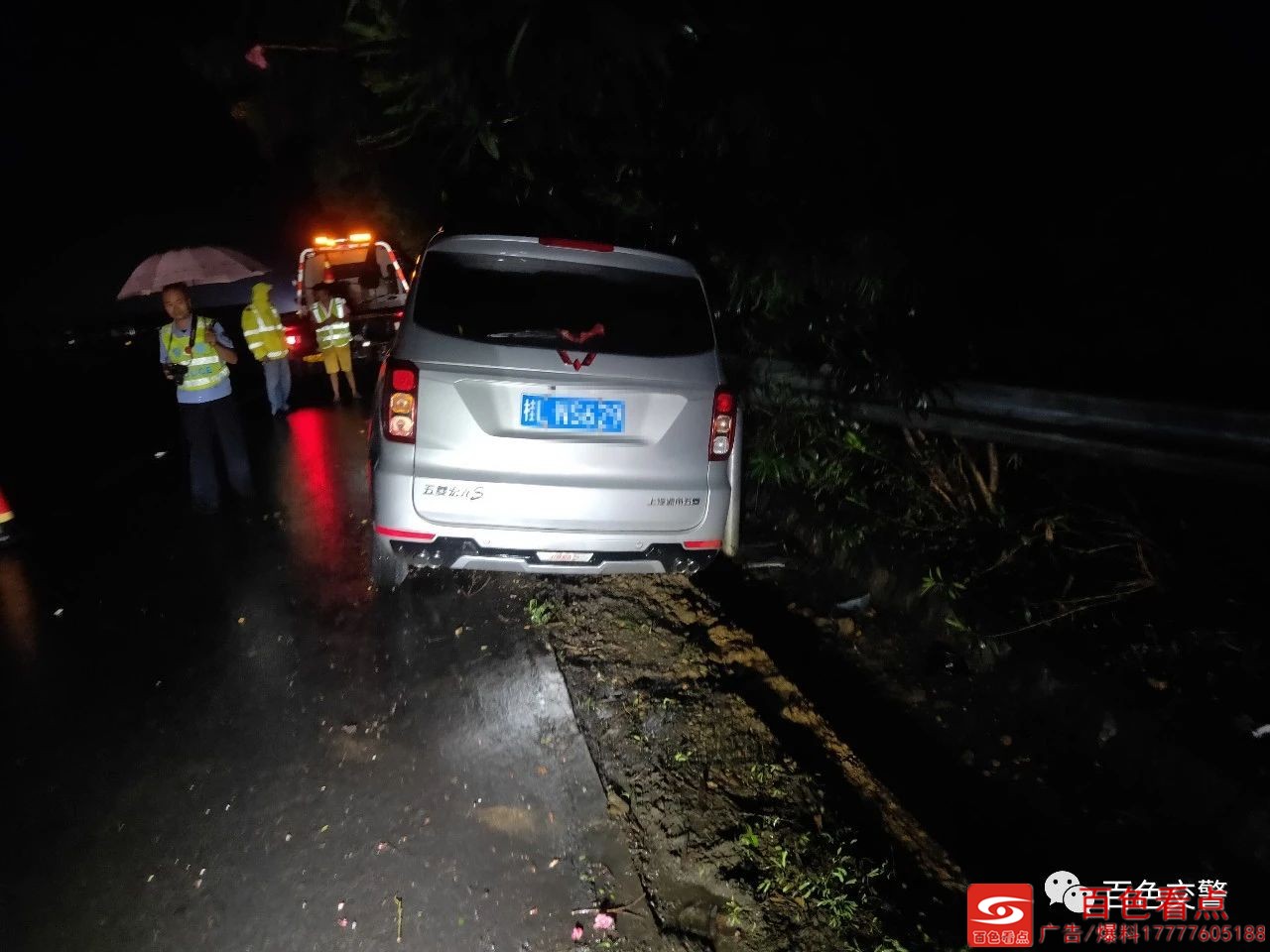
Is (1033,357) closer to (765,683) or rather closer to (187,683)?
(765,683)

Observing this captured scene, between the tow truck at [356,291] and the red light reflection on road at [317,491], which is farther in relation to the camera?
the tow truck at [356,291]

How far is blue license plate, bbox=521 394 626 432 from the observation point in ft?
11.7

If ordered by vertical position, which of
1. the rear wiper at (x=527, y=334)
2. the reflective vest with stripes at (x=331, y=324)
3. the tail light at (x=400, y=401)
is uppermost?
the rear wiper at (x=527, y=334)

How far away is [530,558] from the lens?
3744mm

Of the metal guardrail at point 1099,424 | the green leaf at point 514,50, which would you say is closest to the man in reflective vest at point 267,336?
the green leaf at point 514,50

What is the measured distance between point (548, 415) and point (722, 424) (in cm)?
89

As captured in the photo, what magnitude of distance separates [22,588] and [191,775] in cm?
274

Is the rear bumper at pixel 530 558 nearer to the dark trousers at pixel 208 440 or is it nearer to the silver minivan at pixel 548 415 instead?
the silver minivan at pixel 548 415

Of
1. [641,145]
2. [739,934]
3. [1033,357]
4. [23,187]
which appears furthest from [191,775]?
[23,187]

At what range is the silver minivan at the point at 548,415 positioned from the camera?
354cm

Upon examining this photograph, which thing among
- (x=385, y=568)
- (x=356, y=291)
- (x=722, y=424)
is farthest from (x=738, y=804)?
(x=356, y=291)

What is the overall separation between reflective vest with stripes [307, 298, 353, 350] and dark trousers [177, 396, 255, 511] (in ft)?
10.3

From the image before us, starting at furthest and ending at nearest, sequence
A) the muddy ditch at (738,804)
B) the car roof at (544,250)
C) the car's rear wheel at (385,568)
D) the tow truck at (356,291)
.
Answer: the tow truck at (356,291), the car's rear wheel at (385,568), the car roof at (544,250), the muddy ditch at (738,804)

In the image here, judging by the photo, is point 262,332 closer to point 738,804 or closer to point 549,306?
point 549,306
